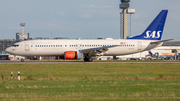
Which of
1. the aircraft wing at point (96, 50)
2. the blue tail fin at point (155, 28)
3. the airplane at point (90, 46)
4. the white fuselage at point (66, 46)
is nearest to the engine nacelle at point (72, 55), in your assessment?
the airplane at point (90, 46)

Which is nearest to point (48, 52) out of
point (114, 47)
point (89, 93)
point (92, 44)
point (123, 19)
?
point (92, 44)

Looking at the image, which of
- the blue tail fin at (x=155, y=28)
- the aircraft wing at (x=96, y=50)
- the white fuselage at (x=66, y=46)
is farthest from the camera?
the blue tail fin at (x=155, y=28)

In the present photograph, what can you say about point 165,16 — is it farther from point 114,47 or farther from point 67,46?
point 67,46

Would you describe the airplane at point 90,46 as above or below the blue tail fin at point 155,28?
below

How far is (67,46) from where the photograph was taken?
167 feet

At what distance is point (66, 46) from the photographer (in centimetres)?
5084

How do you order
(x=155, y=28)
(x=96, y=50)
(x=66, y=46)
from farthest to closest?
(x=155, y=28) → (x=66, y=46) → (x=96, y=50)

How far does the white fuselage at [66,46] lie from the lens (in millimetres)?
50562

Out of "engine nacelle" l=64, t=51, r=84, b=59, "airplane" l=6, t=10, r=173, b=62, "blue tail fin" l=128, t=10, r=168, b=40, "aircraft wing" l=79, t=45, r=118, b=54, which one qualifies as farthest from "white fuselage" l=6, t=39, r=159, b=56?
"engine nacelle" l=64, t=51, r=84, b=59

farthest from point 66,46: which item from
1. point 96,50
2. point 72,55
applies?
point 96,50

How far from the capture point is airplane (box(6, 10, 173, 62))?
5041 centimetres

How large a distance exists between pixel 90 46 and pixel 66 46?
475cm

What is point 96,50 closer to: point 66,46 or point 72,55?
point 72,55

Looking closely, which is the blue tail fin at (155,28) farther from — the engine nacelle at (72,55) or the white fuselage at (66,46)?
the engine nacelle at (72,55)
